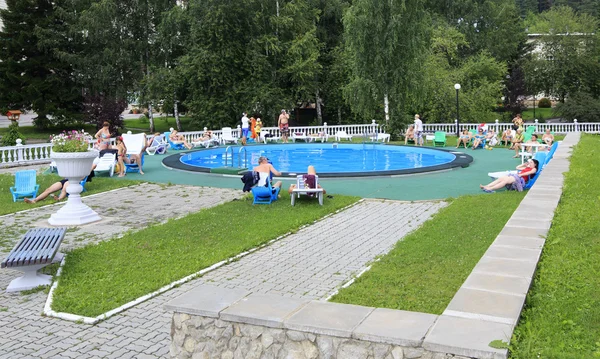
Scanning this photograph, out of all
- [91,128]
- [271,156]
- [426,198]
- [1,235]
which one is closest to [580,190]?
[426,198]

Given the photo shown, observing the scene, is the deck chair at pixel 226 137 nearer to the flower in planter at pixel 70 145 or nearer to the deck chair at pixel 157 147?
the deck chair at pixel 157 147

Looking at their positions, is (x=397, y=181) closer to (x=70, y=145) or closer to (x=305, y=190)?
(x=305, y=190)

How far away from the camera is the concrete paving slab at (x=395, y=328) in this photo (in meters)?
3.53

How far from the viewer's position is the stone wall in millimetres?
3617

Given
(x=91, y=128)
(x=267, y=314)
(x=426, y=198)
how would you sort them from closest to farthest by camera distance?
(x=267, y=314) < (x=426, y=198) < (x=91, y=128)

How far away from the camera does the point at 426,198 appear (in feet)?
43.6

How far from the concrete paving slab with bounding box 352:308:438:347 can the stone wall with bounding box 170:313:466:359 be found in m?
0.05

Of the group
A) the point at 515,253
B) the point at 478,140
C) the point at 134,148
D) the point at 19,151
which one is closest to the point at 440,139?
the point at 478,140

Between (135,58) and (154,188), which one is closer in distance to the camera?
(154,188)

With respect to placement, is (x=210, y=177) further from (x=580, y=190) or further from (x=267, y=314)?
(x=267, y=314)

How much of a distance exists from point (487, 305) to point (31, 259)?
5.45m

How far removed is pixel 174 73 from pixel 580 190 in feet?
106

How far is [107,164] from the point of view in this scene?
17.7m

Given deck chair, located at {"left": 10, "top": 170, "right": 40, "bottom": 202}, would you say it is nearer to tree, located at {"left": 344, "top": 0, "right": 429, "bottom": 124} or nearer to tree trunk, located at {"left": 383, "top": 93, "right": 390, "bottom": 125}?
tree, located at {"left": 344, "top": 0, "right": 429, "bottom": 124}
